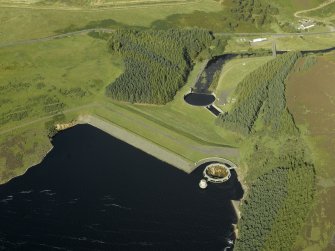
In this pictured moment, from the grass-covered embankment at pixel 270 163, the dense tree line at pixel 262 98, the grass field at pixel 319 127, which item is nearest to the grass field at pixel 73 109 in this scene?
the dense tree line at pixel 262 98

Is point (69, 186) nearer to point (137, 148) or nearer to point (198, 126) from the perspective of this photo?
point (137, 148)

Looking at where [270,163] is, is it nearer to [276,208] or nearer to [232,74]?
[276,208]

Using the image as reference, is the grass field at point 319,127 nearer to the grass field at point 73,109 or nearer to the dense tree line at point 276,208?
the dense tree line at point 276,208

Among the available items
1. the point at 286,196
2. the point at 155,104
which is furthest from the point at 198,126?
the point at 286,196

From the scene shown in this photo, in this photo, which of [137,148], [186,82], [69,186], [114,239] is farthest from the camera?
[186,82]

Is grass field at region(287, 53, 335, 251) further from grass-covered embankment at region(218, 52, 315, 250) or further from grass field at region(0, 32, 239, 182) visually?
grass field at region(0, 32, 239, 182)

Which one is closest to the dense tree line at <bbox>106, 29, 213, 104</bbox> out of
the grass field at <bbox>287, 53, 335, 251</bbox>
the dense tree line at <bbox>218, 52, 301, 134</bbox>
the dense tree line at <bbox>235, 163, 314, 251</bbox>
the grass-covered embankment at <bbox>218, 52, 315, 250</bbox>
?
the dense tree line at <bbox>218, 52, 301, 134</bbox>
